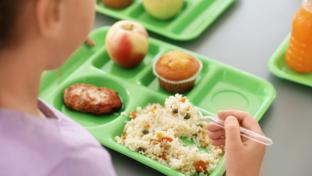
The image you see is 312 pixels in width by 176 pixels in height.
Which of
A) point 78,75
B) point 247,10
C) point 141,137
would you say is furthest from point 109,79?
point 247,10

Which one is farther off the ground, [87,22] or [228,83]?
[87,22]

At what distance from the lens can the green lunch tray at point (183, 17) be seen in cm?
122

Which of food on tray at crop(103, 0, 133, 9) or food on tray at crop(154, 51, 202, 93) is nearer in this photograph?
food on tray at crop(154, 51, 202, 93)

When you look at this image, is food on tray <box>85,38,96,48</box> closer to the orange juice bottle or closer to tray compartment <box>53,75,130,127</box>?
tray compartment <box>53,75,130,127</box>

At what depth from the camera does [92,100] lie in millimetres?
1034

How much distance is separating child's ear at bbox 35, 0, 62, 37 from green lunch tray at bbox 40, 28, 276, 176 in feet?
1.74

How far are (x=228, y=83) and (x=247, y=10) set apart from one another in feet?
0.86

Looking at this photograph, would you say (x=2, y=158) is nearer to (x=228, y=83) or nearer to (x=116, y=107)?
(x=116, y=107)

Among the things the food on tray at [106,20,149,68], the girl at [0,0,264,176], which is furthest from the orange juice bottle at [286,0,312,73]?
the girl at [0,0,264,176]

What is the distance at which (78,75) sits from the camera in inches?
43.9

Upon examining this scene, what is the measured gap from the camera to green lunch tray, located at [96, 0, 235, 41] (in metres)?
1.22

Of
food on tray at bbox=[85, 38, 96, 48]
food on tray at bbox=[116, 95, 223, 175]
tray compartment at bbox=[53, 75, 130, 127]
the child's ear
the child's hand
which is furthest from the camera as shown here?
food on tray at bbox=[85, 38, 96, 48]

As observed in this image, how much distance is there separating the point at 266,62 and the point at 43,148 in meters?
0.75

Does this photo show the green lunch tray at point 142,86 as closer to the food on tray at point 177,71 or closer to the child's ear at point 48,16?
the food on tray at point 177,71
